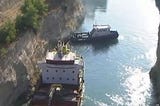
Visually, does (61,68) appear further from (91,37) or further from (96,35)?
(96,35)

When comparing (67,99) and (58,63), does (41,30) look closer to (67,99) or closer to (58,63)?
(58,63)

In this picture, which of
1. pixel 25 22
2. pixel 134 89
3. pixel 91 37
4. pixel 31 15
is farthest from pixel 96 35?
pixel 25 22

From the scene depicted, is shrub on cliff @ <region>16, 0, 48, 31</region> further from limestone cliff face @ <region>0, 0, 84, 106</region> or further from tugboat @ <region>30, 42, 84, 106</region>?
tugboat @ <region>30, 42, 84, 106</region>

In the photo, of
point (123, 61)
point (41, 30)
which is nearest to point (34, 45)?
point (41, 30)

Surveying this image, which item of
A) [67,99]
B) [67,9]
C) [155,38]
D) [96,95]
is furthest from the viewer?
[155,38]

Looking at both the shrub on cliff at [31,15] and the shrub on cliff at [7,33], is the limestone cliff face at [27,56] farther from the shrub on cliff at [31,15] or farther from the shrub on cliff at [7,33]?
the shrub on cliff at [31,15]

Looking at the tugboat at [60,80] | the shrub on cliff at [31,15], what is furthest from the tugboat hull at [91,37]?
the tugboat at [60,80]
